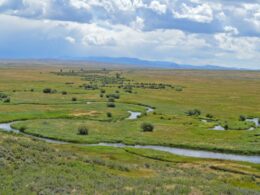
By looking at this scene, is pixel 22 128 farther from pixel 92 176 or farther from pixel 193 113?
pixel 92 176

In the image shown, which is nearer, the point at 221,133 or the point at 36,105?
the point at 221,133

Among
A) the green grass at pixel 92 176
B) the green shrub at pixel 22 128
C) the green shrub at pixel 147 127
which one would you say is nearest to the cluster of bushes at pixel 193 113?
the green shrub at pixel 147 127

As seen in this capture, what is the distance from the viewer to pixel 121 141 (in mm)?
58906

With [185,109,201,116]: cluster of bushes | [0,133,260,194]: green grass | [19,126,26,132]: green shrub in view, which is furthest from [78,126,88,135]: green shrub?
[185,109,201,116]: cluster of bushes

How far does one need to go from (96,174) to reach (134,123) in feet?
139

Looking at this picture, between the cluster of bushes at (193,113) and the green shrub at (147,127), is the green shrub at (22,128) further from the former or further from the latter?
the cluster of bushes at (193,113)

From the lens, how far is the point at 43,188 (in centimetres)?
2412

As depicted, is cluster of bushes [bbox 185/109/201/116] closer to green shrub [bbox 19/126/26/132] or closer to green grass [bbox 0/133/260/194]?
green shrub [bbox 19/126/26/132]

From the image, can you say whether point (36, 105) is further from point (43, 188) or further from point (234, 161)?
point (43, 188)

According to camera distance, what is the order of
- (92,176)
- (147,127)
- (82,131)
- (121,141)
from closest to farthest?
(92,176) < (121,141) < (82,131) < (147,127)

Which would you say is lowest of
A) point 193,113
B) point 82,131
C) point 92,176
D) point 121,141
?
point 121,141

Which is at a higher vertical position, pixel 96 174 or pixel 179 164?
pixel 96 174

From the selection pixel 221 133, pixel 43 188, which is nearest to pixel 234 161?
pixel 221 133

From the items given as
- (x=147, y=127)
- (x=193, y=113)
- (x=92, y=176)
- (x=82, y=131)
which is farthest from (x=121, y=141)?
(x=193, y=113)
